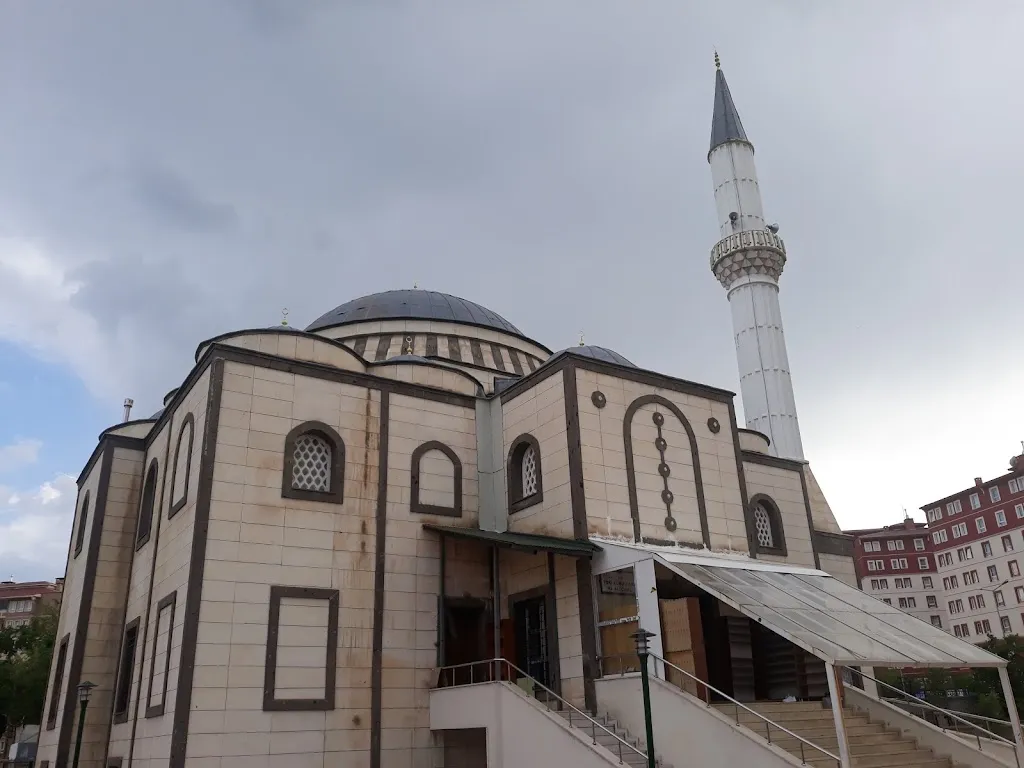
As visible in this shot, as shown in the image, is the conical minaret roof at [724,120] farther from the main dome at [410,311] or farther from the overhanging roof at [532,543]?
the overhanging roof at [532,543]

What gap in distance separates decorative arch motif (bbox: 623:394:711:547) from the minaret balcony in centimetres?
1523

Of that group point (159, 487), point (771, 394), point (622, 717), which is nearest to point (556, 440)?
point (622, 717)

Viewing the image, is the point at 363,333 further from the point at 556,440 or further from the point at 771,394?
the point at 771,394

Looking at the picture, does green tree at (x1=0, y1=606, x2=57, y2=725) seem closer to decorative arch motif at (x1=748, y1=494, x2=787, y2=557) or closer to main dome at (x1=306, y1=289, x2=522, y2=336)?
main dome at (x1=306, y1=289, x2=522, y2=336)

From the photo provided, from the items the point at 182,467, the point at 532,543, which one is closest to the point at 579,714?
the point at 532,543

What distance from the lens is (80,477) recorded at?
2144 cm

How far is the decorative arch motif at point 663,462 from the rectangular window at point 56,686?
1292cm

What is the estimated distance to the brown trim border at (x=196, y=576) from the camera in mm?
12742

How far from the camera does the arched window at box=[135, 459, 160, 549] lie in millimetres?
17427

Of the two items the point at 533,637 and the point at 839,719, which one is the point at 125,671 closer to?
the point at 533,637

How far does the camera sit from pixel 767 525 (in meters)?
21.3

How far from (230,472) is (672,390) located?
30.0 feet

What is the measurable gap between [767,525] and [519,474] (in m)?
7.73

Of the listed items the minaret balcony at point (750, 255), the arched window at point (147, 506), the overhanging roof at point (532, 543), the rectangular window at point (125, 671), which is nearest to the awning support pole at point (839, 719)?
the overhanging roof at point (532, 543)
